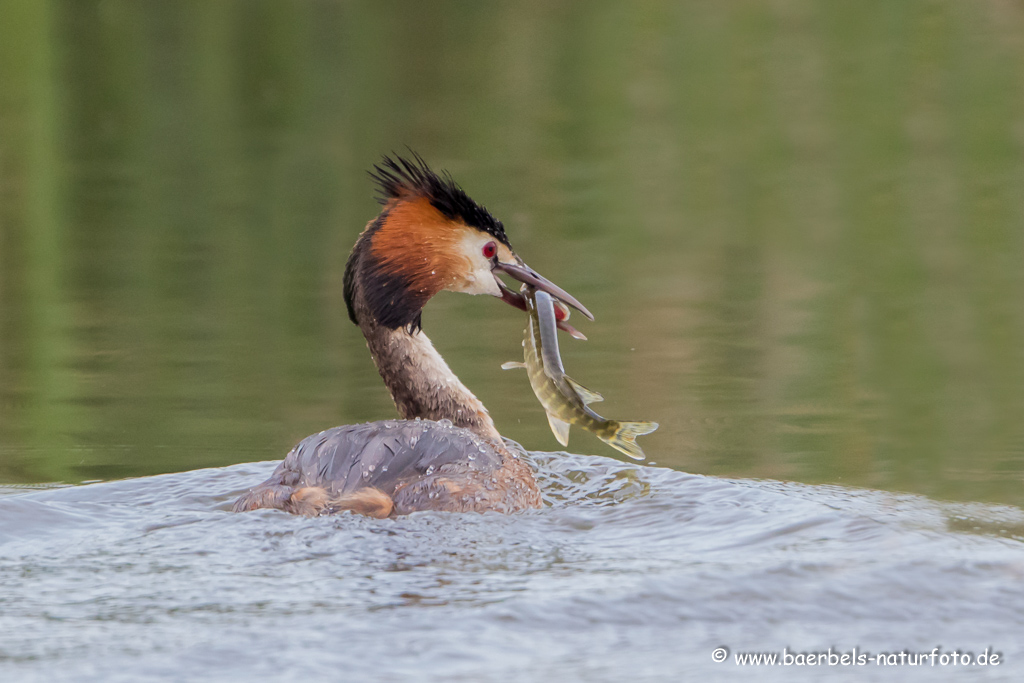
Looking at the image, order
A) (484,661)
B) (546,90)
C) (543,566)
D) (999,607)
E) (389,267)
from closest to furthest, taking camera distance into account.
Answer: (484,661), (999,607), (543,566), (389,267), (546,90)

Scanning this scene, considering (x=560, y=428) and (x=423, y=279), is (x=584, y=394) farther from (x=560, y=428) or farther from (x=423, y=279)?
(x=423, y=279)

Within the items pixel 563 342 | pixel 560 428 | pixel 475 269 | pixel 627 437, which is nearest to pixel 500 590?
pixel 627 437

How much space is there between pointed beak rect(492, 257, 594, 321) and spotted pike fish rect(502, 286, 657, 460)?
9cm

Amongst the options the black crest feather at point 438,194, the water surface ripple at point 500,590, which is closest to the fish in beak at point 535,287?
the black crest feather at point 438,194

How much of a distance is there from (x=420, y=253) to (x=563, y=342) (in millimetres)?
3042

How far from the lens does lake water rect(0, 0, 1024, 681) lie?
416 cm

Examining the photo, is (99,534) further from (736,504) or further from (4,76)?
(4,76)

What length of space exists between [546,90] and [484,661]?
14.2 meters

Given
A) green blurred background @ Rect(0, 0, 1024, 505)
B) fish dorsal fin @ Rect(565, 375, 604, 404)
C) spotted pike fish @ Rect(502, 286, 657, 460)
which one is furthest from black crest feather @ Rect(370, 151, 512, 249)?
green blurred background @ Rect(0, 0, 1024, 505)

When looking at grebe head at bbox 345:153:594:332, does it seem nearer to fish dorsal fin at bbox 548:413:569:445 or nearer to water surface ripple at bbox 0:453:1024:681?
fish dorsal fin at bbox 548:413:569:445

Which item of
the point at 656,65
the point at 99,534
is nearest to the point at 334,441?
the point at 99,534

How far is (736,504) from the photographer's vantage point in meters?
5.50

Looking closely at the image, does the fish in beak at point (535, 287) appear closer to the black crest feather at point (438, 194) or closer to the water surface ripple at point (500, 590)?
the black crest feather at point (438, 194)

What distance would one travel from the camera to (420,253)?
636 cm
